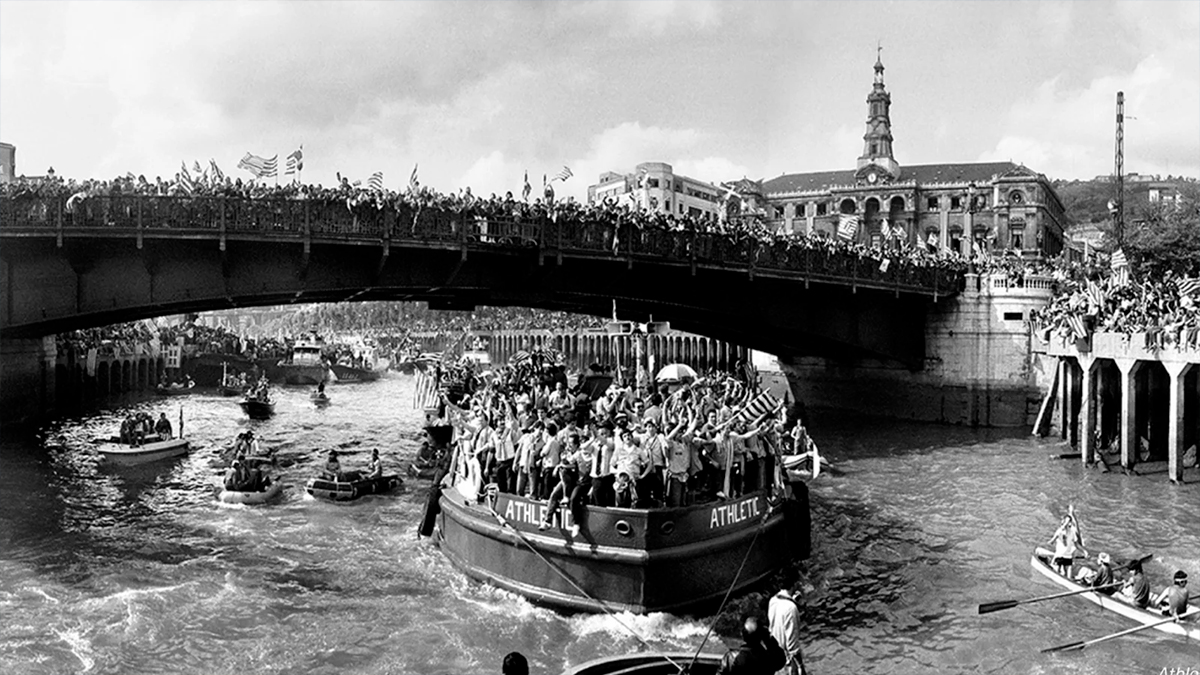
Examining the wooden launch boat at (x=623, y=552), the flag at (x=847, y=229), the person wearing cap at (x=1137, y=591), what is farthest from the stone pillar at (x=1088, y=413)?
the wooden launch boat at (x=623, y=552)

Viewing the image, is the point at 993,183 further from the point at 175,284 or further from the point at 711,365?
the point at 175,284

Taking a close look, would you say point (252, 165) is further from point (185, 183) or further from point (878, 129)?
point (878, 129)

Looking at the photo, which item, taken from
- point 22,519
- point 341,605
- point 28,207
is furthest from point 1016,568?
point 28,207

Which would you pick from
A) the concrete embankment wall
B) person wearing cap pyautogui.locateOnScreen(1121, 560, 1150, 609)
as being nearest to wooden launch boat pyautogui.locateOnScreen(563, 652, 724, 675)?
person wearing cap pyautogui.locateOnScreen(1121, 560, 1150, 609)

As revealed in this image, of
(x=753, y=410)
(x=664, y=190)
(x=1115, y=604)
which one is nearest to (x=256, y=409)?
(x=753, y=410)

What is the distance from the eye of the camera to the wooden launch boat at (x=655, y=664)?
13.0 m

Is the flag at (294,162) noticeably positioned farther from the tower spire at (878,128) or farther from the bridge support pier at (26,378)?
the tower spire at (878,128)

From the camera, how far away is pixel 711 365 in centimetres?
10719

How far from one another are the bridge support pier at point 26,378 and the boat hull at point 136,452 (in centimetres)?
1095

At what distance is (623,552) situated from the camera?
19719 mm

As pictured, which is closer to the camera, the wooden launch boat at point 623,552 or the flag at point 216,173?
the wooden launch boat at point 623,552

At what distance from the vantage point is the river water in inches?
771

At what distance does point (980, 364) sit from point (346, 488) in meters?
40.6

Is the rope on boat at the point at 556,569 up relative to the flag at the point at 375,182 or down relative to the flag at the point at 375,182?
down
